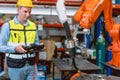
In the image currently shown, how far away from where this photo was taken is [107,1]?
1.99m

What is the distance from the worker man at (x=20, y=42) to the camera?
2766 mm

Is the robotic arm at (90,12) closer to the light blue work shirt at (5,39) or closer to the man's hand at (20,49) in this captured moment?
the man's hand at (20,49)

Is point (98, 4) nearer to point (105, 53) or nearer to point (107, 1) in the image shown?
point (107, 1)

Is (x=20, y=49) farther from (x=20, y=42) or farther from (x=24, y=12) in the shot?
(x=24, y=12)

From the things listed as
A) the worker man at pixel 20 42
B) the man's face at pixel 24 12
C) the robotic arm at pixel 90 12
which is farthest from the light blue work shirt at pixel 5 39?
the robotic arm at pixel 90 12

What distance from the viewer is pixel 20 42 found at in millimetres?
2840

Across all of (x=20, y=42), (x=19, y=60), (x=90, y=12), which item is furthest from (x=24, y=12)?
(x=90, y=12)

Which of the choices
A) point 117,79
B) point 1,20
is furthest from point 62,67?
point 1,20

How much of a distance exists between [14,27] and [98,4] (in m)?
1.22

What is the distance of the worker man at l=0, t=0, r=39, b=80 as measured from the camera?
277 cm

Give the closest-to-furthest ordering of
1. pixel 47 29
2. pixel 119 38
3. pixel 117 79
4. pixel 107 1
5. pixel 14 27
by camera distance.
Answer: pixel 107 1 → pixel 117 79 → pixel 119 38 → pixel 14 27 → pixel 47 29

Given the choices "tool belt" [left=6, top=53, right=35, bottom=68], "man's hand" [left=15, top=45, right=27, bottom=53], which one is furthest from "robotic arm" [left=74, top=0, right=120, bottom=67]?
"tool belt" [left=6, top=53, right=35, bottom=68]

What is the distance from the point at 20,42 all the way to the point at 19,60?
19 cm

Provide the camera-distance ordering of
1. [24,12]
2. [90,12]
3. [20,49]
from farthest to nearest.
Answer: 1. [24,12]
2. [20,49]
3. [90,12]
